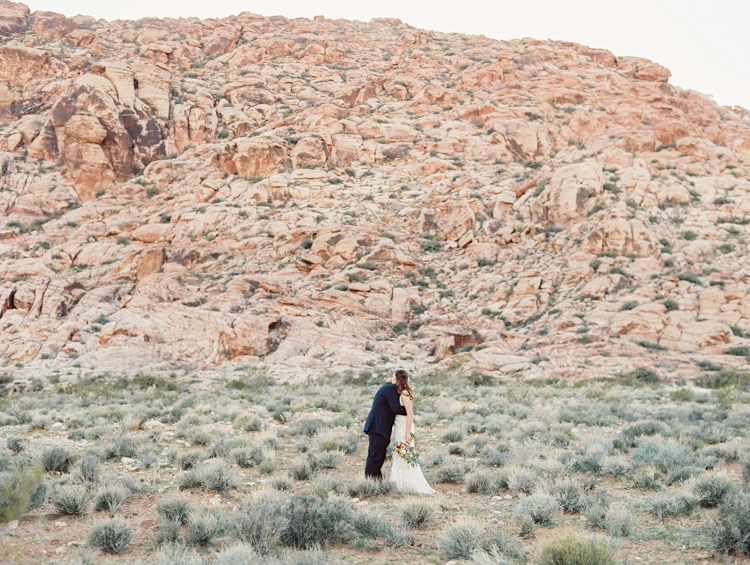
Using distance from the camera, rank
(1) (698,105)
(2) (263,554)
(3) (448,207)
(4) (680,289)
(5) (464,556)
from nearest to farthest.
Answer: (2) (263,554)
(5) (464,556)
(4) (680,289)
(3) (448,207)
(1) (698,105)

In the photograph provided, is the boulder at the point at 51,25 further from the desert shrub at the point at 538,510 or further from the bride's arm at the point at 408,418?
the desert shrub at the point at 538,510

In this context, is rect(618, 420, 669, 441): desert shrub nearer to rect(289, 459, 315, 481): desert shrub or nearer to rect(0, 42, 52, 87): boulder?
rect(289, 459, 315, 481): desert shrub

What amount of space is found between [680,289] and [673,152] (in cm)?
1804

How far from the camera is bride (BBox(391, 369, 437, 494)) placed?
6.94 metres

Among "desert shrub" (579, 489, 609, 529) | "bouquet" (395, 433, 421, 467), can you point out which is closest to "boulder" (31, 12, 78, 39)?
"bouquet" (395, 433, 421, 467)

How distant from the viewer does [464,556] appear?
469 centimetres

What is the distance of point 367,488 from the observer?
684 cm

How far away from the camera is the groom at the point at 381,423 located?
7.18m

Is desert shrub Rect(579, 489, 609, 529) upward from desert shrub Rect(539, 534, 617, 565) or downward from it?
downward

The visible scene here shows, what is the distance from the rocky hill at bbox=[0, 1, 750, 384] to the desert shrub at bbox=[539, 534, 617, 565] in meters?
17.1

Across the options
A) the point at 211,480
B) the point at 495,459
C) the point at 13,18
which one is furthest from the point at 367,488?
the point at 13,18

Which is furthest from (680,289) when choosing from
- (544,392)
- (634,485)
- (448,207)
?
(634,485)

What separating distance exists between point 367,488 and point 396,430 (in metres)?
0.93

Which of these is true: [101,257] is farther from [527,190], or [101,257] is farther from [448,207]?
[527,190]
